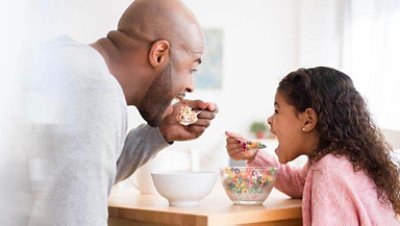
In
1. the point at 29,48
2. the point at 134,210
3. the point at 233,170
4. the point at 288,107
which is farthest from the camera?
the point at 288,107

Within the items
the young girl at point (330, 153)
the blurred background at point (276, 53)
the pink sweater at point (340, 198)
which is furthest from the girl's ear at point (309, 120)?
the blurred background at point (276, 53)

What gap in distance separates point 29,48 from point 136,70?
622 mm

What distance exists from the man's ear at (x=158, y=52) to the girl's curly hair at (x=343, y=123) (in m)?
0.45

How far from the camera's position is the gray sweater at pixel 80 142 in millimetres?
628

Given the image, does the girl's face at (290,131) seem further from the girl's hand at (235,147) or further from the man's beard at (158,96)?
the man's beard at (158,96)

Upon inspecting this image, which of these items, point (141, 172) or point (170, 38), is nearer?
point (170, 38)

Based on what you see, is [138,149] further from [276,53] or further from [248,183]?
[276,53]

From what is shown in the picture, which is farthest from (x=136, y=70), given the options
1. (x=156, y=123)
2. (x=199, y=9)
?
(x=199, y=9)

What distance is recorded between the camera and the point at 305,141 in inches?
56.3

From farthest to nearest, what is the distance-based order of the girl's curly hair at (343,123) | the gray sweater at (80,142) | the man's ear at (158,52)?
the girl's curly hair at (343,123) < the man's ear at (158,52) < the gray sweater at (80,142)

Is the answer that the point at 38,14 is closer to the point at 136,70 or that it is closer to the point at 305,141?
the point at 136,70

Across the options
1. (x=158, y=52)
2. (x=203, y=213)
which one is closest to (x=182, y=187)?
(x=203, y=213)

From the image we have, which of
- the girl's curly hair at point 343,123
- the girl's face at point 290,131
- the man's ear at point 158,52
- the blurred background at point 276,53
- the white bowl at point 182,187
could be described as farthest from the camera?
the blurred background at point 276,53

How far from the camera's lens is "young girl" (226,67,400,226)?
48.9 inches
